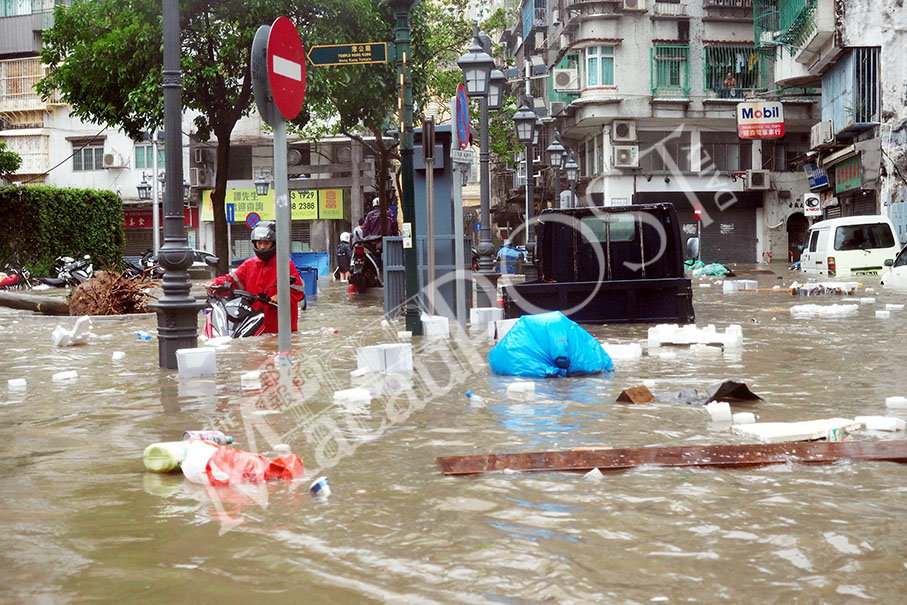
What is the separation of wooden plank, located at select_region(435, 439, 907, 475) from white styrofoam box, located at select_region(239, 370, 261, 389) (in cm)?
321

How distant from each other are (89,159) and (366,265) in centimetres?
3240

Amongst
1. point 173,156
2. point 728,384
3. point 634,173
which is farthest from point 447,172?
point 634,173

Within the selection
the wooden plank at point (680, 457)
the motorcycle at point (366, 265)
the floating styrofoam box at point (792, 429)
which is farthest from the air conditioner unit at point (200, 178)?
the wooden plank at point (680, 457)

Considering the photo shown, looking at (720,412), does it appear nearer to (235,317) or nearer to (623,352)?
(623,352)

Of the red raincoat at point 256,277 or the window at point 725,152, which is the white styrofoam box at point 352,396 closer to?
the red raincoat at point 256,277

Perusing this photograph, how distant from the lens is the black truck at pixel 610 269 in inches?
527

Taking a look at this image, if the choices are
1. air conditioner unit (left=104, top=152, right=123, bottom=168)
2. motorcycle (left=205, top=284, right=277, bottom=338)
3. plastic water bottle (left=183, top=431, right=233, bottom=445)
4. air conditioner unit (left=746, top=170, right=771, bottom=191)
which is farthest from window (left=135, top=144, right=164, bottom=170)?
plastic water bottle (left=183, top=431, right=233, bottom=445)

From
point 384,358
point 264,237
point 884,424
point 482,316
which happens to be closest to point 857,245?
point 482,316

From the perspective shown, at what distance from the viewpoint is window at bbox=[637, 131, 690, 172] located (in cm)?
4644

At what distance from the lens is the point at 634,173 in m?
46.0

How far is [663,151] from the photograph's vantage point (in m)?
46.7

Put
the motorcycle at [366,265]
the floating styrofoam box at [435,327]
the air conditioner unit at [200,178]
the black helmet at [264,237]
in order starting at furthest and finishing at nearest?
the air conditioner unit at [200,178] → the motorcycle at [366,265] → the floating styrofoam box at [435,327] → the black helmet at [264,237]

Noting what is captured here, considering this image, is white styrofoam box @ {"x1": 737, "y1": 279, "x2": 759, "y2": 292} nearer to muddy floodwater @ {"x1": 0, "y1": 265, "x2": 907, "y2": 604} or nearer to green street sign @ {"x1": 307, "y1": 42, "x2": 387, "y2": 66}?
green street sign @ {"x1": 307, "y1": 42, "x2": 387, "y2": 66}

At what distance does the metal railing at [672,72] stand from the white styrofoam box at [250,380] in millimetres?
39716
